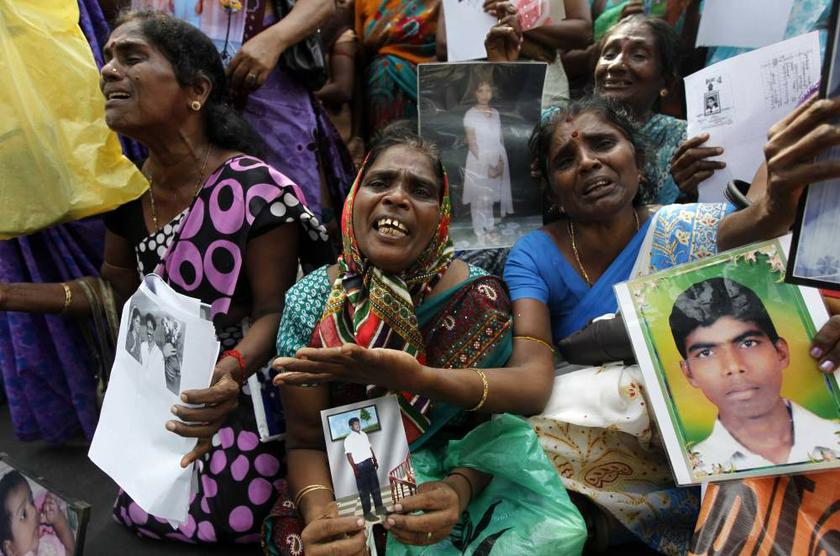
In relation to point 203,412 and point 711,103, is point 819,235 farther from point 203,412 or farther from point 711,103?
point 203,412

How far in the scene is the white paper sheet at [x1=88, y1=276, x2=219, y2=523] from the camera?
67.7 inches

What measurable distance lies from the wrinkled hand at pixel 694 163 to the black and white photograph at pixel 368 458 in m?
1.20

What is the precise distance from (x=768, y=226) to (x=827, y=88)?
0.45m

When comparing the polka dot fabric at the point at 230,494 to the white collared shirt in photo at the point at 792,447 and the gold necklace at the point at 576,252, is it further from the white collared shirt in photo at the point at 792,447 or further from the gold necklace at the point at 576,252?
the white collared shirt in photo at the point at 792,447

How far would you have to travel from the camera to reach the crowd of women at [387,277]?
173cm

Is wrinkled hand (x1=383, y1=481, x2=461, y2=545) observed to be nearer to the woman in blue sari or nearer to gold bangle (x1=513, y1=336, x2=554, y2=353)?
the woman in blue sari

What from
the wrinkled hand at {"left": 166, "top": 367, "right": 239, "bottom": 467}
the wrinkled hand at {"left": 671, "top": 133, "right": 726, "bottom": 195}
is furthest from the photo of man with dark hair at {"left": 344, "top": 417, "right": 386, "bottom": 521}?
the wrinkled hand at {"left": 671, "top": 133, "right": 726, "bottom": 195}

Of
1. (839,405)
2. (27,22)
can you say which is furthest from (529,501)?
(27,22)

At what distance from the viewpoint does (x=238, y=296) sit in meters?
2.23

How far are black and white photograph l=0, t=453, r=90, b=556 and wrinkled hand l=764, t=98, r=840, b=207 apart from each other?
1.74 m

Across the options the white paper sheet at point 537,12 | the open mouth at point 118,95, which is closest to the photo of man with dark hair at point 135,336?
the open mouth at point 118,95

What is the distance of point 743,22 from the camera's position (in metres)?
2.51

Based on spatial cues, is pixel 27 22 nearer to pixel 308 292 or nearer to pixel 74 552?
pixel 308 292

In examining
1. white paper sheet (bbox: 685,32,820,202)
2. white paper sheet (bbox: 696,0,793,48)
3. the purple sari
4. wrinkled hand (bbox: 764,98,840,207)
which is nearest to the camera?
wrinkled hand (bbox: 764,98,840,207)
